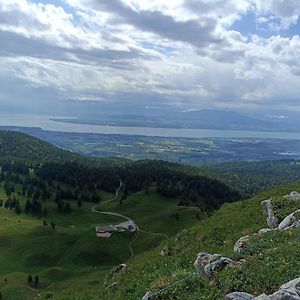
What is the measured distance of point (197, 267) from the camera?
22.0 m

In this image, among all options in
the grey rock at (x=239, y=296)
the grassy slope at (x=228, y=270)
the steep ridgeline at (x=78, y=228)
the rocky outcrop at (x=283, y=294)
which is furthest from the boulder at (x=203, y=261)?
the steep ridgeline at (x=78, y=228)

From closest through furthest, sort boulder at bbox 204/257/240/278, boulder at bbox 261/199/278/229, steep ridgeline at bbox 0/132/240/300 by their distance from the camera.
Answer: boulder at bbox 204/257/240/278 < boulder at bbox 261/199/278/229 < steep ridgeline at bbox 0/132/240/300

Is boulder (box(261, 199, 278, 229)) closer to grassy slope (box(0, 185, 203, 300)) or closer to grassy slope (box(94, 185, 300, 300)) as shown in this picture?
grassy slope (box(94, 185, 300, 300))

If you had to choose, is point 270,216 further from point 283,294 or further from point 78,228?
point 78,228

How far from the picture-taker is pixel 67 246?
A: 123 meters

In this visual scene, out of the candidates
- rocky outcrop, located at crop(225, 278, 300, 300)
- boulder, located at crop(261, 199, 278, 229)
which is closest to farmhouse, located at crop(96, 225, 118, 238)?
boulder, located at crop(261, 199, 278, 229)

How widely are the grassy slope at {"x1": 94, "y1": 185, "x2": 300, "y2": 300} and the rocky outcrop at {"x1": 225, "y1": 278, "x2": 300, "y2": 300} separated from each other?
121 cm

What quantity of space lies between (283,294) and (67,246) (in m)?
115

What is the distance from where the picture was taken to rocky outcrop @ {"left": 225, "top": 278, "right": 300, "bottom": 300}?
14008 mm

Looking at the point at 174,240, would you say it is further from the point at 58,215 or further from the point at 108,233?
the point at 58,215

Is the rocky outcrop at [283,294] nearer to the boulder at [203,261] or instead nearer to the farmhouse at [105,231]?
the boulder at [203,261]

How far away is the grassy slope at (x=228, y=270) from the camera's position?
17312 millimetres

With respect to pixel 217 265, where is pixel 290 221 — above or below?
above

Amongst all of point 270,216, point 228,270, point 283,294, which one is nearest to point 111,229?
point 270,216
